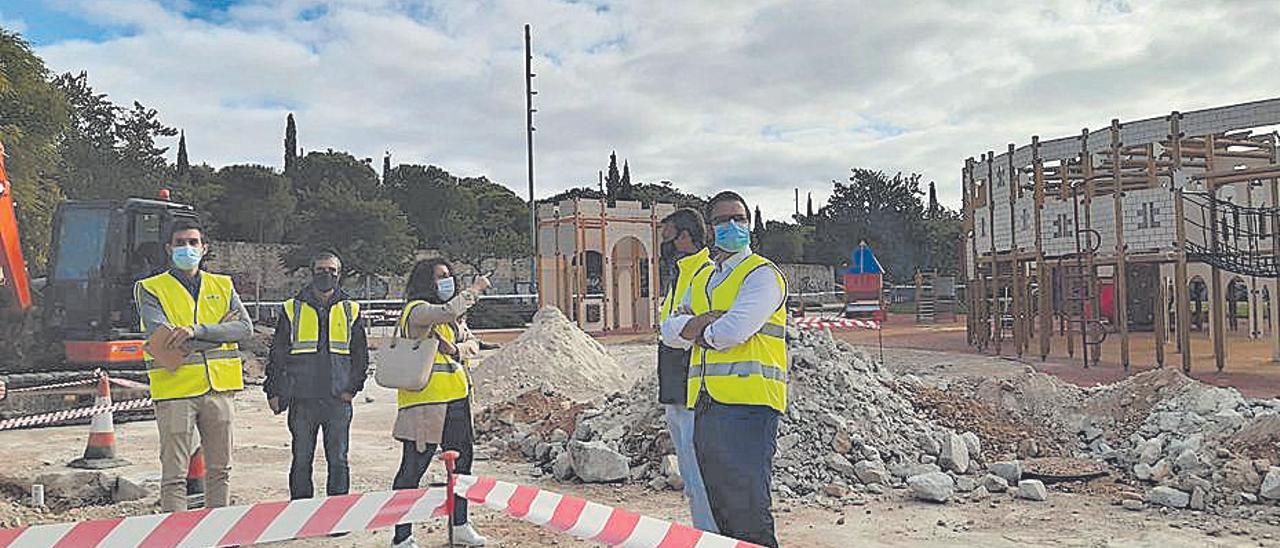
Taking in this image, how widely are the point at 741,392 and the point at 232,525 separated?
1.98m

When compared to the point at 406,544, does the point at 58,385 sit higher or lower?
higher

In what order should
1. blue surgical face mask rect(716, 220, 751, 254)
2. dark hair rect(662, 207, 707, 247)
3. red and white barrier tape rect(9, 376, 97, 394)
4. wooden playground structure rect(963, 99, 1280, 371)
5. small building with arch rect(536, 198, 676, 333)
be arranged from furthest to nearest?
small building with arch rect(536, 198, 676, 333) < wooden playground structure rect(963, 99, 1280, 371) < red and white barrier tape rect(9, 376, 97, 394) < dark hair rect(662, 207, 707, 247) < blue surgical face mask rect(716, 220, 751, 254)

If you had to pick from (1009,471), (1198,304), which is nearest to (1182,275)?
(1009,471)

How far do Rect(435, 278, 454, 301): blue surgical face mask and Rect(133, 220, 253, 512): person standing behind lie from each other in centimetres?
97

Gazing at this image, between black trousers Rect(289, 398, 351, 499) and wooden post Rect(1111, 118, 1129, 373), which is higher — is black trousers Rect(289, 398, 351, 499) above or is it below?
below

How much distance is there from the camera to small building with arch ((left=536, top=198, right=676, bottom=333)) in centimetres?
2794

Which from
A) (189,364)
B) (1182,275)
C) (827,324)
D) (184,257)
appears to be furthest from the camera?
(1182,275)

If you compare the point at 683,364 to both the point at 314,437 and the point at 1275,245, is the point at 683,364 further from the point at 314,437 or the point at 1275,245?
the point at 1275,245

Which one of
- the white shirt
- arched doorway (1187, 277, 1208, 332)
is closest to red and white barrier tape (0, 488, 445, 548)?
the white shirt

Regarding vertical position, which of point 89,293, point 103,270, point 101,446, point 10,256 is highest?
point 10,256

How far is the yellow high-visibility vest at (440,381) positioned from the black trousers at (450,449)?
0.06m

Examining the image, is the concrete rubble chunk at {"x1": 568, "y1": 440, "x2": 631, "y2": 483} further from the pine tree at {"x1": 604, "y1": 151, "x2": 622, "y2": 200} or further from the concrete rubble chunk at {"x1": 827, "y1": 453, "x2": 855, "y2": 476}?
the pine tree at {"x1": 604, "y1": 151, "x2": 622, "y2": 200}

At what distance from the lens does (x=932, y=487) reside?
7.28 meters

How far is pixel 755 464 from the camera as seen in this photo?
4.09 m
